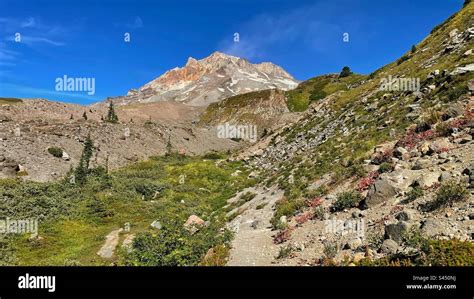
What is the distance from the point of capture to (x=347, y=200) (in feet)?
62.8

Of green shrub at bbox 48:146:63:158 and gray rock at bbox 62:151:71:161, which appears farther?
gray rock at bbox 62:151:71:161

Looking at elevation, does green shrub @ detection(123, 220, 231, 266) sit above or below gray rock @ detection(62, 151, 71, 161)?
below

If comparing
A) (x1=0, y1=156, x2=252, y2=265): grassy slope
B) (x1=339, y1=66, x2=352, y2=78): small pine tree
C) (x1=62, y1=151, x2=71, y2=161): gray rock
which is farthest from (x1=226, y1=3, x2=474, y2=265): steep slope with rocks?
(x1=339, y1=66, x2=352, y2=78): small pine tree

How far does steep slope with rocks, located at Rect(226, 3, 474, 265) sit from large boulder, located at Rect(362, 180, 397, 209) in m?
0.05

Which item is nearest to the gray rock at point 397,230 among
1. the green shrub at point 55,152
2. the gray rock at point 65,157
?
the gray rock at point 65,157

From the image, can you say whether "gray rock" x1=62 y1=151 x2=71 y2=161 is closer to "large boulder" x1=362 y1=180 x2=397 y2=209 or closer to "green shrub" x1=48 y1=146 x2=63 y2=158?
"green shrub" x1=48 y1=146 x2=63 y2=158

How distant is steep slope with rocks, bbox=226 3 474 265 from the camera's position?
13.3 meters

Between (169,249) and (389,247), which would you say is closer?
(389,247)

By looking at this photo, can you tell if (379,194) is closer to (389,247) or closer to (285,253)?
(389,247)

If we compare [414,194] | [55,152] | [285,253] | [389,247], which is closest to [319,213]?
[285,253]

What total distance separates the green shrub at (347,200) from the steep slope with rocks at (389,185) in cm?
5

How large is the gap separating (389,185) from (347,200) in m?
2.38
